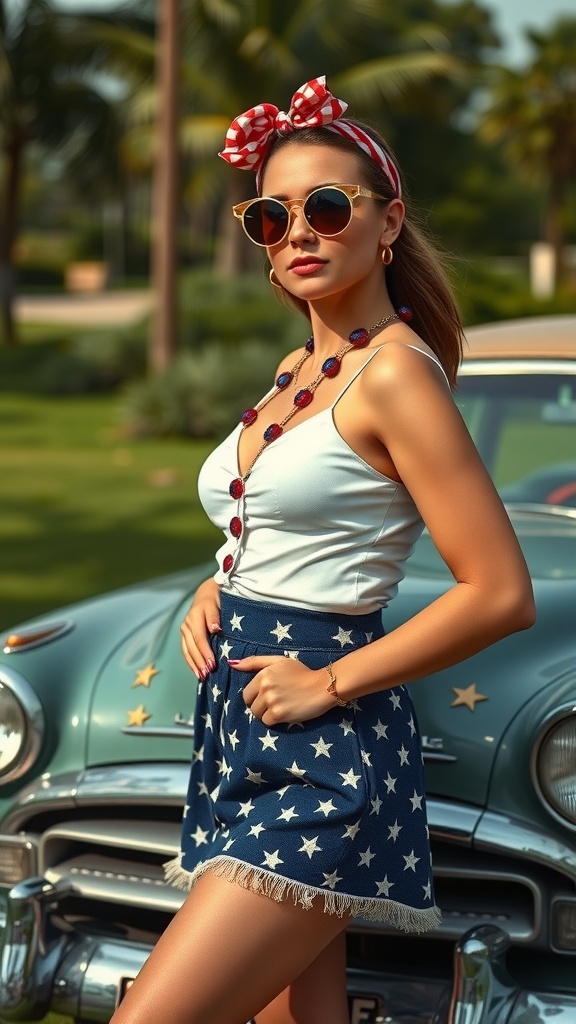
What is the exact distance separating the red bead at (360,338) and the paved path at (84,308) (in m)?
26.4

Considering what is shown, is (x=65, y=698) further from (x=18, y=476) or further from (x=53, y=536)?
(x=18, y=476)

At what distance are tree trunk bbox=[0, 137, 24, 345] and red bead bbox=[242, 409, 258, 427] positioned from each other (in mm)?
21608

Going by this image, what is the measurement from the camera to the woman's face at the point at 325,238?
6.75 ft

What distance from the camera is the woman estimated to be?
6.23ft

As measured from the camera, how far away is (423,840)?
6.89 ft

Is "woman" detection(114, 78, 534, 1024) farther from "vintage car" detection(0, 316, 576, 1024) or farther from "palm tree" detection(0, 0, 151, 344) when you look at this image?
"palm tree" detection(0, 0, 151, 344)

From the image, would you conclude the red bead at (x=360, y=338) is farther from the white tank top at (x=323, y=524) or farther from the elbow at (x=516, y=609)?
the elbow at (x=516, y=609)

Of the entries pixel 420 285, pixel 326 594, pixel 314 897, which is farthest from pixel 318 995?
pixel 420 285

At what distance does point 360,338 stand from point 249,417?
0.24 metres

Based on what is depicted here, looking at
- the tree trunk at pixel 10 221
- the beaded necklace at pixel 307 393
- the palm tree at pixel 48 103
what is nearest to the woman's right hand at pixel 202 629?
the beaded necklace at pixel 307 393

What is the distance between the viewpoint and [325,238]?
205 centimetres

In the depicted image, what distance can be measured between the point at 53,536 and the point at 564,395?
520cm

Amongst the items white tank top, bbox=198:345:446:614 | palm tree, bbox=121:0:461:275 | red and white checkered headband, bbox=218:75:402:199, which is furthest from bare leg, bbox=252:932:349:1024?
palm tree, bbox=121:0:461:275

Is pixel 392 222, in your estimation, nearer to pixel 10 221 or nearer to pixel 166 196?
Result: pixel 166 196
